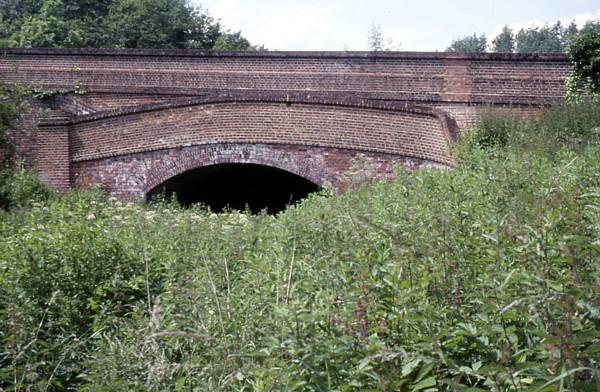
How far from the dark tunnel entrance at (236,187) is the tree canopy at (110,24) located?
46.6 feet

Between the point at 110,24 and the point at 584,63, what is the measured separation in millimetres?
23661

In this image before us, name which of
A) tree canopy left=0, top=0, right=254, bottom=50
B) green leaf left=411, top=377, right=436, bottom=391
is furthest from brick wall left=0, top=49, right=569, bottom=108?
green leaf left=411, top=377, right=436, bottom=391

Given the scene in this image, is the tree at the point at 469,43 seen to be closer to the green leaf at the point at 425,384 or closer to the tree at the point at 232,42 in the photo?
the tree at the point at 232,42

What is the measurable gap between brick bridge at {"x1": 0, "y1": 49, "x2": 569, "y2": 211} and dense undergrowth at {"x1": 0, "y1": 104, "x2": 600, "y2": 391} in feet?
22.2

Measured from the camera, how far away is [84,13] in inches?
1340

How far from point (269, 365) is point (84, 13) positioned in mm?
33856

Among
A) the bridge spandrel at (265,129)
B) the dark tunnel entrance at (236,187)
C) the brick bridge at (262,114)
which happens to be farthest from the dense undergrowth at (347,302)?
the dark tunnel entrance at (236,187)

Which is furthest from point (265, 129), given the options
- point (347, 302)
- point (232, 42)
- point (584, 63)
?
point (232, 42)

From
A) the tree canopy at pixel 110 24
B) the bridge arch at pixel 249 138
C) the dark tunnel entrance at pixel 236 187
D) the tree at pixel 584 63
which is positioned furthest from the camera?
the tree canopy at pixel 110 24

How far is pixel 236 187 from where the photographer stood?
17.2 m

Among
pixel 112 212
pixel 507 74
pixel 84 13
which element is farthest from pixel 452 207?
pixel 84 13

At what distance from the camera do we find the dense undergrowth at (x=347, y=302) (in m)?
2.54

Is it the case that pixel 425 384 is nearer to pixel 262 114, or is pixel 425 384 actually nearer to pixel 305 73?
pixel 262 114

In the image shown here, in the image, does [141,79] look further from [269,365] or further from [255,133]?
[269,365]
